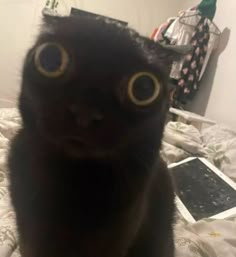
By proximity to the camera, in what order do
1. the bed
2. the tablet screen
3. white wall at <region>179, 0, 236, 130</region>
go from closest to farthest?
the bed, the tablet screen, white wall at <region>179, 0, 236, 130</region>

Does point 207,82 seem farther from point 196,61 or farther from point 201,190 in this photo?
point 201,190

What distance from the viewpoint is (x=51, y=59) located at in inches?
18.0

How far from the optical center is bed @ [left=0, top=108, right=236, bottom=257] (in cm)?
89

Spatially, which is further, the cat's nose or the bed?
the bed

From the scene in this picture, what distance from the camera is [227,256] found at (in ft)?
3.33

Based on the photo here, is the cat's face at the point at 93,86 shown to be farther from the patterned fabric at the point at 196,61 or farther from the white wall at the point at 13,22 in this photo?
the white wall at the point at 13,22

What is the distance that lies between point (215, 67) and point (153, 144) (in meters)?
2.23

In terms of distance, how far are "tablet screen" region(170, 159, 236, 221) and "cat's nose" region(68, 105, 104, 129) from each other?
853 millimetres

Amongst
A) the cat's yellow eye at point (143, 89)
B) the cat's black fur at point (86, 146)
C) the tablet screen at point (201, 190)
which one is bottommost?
the tablet screen at point (201, 190)

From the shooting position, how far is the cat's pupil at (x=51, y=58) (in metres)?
0.45

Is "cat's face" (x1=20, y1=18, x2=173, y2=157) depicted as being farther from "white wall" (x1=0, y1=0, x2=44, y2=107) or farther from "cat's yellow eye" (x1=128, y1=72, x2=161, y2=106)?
"white wall" (x1=0, y1=0, x2=44, y2=107)

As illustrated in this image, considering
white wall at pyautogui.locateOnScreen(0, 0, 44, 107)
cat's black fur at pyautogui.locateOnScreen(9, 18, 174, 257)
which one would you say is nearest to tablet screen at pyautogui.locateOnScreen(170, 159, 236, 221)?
cat's black fur at pyautogui.locateOnScreen(9, 18, 174, 257)

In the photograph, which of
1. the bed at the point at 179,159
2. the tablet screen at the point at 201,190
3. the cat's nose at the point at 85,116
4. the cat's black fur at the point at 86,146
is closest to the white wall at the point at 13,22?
the bed at the point at 179,159

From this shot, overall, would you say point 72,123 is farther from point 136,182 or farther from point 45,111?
point 136,182
